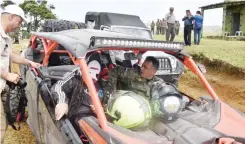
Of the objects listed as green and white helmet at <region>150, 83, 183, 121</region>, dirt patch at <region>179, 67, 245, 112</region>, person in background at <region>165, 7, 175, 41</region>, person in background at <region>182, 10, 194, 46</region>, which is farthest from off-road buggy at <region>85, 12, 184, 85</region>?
person in background at <region>182, 10, 194, 46</region>

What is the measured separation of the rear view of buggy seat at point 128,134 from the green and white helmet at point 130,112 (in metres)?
0.10

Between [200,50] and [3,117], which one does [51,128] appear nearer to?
[3,117]

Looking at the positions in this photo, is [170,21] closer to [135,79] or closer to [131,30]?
[131,30]

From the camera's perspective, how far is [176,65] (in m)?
8.36

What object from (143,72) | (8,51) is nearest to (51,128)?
(8,51)

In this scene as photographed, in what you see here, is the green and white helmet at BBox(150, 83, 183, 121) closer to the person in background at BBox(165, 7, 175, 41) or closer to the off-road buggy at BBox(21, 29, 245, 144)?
the off-road buggy at BBox(21, 29, 245, 144)

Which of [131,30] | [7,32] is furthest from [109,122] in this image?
[131,30]

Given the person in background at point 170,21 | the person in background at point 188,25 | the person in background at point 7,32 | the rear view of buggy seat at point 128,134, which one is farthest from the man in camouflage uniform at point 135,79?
the person in background at point 170,21

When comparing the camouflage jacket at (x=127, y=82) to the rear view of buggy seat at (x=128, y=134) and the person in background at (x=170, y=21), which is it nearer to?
the rear view of buggy seat at (x=128, y=134)

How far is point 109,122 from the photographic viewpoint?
3053 millimetres

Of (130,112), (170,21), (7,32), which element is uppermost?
(170,21)

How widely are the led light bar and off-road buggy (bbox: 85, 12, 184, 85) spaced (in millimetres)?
898

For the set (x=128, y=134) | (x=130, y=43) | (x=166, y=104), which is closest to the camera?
(x=128, y=134)

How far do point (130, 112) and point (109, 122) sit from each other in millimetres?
214
